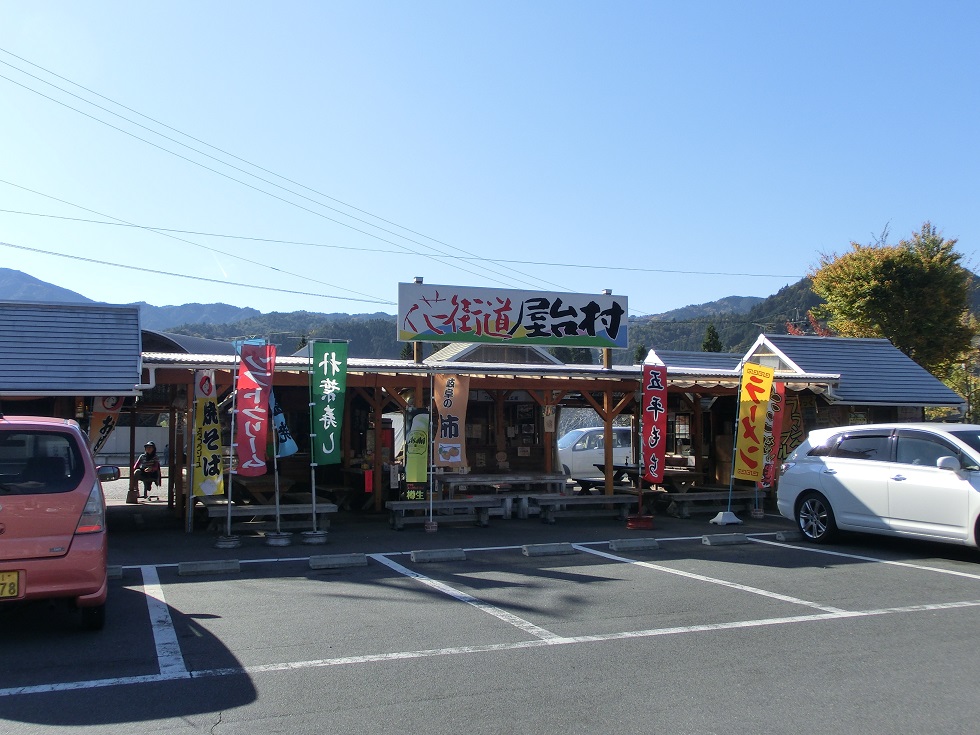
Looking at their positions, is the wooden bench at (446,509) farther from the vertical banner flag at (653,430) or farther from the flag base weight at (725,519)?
the flag base weight at (725,519)

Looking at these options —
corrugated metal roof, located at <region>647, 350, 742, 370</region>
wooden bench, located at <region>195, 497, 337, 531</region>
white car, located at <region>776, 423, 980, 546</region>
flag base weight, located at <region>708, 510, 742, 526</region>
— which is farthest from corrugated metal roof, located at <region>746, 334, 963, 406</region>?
wooden bench, located at <region>195, 497, 337, 531</region>

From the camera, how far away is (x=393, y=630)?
21.2 ft

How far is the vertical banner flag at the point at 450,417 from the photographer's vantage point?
13.6 m

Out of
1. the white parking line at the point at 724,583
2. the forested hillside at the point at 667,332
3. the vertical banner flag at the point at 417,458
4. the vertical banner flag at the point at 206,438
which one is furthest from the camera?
the forested hillside at the point at 667,332

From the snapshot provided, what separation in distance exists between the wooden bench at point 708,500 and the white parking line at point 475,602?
682cm

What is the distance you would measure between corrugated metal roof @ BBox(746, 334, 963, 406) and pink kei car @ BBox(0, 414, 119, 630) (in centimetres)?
1336

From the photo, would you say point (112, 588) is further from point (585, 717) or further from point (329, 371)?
point (585, 717)

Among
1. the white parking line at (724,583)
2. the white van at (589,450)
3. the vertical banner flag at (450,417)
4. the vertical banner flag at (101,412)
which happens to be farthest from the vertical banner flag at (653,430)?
the white van at (589,450)

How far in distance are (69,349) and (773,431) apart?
38.5ft

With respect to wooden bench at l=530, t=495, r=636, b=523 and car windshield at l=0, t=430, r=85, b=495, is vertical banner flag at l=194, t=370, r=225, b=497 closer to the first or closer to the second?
wooden bench at l=530, t=495, r=636, b=523

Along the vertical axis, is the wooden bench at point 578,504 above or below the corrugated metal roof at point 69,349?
below

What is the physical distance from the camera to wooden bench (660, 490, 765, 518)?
14945mm

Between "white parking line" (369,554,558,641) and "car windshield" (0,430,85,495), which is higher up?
"car windshield" (0,430,85,495)

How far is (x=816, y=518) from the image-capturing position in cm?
1117
